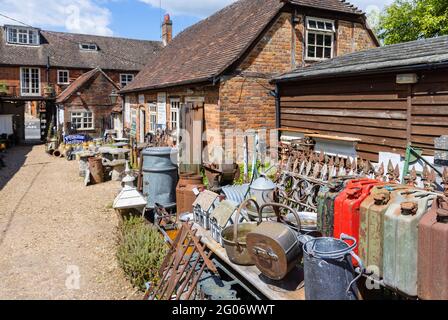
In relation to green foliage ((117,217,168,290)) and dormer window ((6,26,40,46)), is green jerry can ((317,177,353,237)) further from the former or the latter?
dormer window ((6,26,40,46))

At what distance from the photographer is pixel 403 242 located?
334 centimetres

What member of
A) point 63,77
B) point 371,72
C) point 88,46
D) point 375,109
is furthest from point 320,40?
point 88,46

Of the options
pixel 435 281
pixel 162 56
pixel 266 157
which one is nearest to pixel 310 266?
pixel 435 281

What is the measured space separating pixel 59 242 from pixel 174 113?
25.0ft

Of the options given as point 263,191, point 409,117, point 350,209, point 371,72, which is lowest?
point 263,191

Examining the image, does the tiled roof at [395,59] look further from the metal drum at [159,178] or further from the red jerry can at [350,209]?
the metal drum at [159,178]

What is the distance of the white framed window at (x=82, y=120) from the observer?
2642cm

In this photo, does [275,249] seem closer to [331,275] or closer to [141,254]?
[331,275]

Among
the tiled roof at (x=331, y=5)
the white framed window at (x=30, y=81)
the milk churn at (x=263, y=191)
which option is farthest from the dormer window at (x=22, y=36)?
the milk churn at (x=263, y=191)

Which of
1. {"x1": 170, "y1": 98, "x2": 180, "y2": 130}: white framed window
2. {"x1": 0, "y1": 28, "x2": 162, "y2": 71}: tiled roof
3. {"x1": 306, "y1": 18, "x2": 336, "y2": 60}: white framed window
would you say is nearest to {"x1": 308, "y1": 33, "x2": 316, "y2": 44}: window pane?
{"x1": 306, "y1": 18, "x2": 336, "y2": 60}: white framed window

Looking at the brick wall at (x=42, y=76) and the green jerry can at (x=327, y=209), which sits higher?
the brick wall at (x=42, y=76)

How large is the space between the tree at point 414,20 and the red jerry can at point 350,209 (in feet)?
67.7

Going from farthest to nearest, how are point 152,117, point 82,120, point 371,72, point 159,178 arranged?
1. point 82,120
2. point 152,117
3. point 159,178
4. point 371,72
